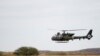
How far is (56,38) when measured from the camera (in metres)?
82.2

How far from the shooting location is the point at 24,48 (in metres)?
81.6

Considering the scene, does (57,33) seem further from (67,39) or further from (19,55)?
(19,55)

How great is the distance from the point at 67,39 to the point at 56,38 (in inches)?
159

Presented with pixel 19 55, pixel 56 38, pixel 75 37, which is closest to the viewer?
pixel 19 55

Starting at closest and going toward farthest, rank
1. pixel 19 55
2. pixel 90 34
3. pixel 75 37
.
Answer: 1. pixel 19 55
2. pixel 75 37
3. pixel 90 34

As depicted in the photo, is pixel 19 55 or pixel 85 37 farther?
pixel 85 37

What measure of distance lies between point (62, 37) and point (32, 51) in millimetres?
8944

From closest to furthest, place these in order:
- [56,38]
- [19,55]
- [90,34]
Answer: [19,55] → [56,38] → [90,34]

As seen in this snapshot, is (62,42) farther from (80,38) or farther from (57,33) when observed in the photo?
(80,38)

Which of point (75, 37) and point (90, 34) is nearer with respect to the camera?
point (75, 37)

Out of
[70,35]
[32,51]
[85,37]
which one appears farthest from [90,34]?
[32,51]

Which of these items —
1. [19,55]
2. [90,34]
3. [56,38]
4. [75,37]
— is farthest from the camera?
[90,34]

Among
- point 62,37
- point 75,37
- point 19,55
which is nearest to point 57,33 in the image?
point 62,37

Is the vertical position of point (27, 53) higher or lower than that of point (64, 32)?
lower
